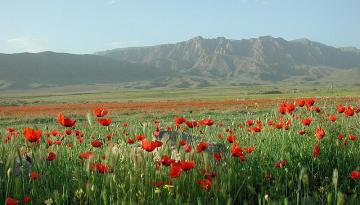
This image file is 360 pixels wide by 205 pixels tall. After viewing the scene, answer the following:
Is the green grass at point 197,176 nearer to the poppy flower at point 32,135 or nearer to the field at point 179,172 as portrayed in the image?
the field at point 179,172

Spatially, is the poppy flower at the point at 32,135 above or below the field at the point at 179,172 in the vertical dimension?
above

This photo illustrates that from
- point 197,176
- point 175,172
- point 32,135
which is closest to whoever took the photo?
point 175,172

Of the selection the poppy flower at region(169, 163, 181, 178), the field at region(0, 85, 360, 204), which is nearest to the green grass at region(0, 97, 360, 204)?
the field at region(0, 85, 360, 204)

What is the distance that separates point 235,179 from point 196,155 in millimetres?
500

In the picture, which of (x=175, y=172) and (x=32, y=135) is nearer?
(x=175, y=172)

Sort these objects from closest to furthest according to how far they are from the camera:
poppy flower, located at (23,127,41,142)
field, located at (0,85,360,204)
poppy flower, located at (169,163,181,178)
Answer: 1. poppy flower, located at (169,163,181,178)
2. field, located at (0,85,360,204)
3. poppy flower, located at (23,127,41,142)

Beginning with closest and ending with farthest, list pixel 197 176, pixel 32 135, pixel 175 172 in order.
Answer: pixel 175 172
pixel 32 135
pixel 197 176

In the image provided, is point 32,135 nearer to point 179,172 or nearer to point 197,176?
point 179,172

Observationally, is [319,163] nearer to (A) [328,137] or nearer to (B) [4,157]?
(A) [328,137]

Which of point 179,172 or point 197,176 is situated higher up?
point 179,172

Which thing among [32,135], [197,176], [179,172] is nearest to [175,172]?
[179,172]

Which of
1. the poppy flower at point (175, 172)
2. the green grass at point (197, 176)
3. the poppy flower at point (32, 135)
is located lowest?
the green grass at point (197, 176)


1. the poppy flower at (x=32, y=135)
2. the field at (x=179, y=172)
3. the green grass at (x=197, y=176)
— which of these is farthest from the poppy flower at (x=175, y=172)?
the poppy flower at (x=32, y=135)

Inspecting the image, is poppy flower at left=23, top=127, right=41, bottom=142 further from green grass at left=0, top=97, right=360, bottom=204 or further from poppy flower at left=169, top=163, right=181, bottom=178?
poppy flower at left=169, top=163, right=181, bottom=178
